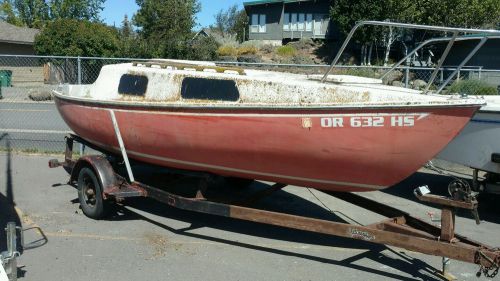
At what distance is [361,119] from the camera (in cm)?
493

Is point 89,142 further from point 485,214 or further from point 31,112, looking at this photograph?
point 31,112

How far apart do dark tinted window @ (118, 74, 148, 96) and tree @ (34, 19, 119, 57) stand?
94.5ft

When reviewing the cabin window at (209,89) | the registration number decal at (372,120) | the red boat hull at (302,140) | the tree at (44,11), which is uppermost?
the tree at (44,11)

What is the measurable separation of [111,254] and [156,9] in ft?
132

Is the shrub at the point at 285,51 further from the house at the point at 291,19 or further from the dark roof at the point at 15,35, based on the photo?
the dark roof at the point at 15,35

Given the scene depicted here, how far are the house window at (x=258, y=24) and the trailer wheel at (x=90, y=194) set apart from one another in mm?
44439

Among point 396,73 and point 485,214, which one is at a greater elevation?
point 396,73

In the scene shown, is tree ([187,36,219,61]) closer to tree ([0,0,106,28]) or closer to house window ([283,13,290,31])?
house window ([283,13,290,31])

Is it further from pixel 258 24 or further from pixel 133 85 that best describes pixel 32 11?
pixel 133 85

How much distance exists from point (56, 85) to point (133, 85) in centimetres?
1096

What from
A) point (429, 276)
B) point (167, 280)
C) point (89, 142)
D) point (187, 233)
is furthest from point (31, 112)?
point (429, 276)

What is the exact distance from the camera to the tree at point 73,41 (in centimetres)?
3412

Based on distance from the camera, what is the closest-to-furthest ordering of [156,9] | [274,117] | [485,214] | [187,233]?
[274,117] < [187,233] < [485,214] < [156,9]

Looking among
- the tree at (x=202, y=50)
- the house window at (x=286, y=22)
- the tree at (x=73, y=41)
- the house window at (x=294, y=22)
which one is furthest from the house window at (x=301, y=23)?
the tree at (x=73, y=41)
